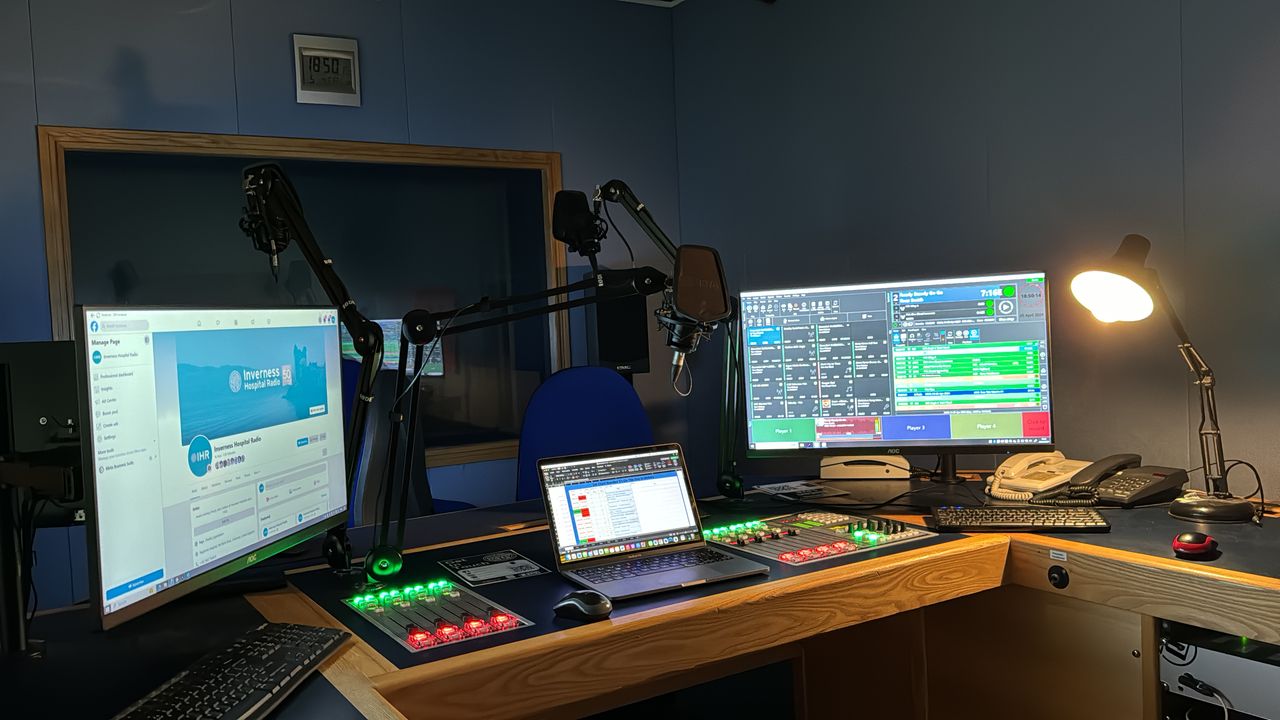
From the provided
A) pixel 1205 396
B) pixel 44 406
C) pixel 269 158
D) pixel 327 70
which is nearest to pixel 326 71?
pixel 327 70

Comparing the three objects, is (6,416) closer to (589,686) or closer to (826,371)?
(589,686)

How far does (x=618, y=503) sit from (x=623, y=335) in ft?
8.09

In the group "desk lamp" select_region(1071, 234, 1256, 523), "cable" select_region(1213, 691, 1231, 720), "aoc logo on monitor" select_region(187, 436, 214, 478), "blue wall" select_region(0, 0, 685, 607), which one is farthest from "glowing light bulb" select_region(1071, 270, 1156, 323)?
"blue wall" select_region(0, 0, 685, 607)

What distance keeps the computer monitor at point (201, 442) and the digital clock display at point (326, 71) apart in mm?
2343

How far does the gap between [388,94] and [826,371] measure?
2.44m

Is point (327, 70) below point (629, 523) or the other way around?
the other way around

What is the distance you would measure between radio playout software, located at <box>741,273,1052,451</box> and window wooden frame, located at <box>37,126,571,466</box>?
6.83 ft

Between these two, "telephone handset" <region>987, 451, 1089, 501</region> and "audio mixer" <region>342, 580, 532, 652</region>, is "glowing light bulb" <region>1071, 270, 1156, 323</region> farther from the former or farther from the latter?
"audio mixer" <region>342, 580, 532, 652</region>

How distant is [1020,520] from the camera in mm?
1873

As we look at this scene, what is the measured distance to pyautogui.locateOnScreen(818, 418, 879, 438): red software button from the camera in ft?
7.38

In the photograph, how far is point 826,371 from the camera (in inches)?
88.8

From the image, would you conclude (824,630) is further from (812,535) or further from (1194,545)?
(1194,545)

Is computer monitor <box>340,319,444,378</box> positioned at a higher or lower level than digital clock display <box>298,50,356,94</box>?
lower

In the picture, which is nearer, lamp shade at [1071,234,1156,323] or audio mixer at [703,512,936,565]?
audio mixer at [703,512,936,565]
